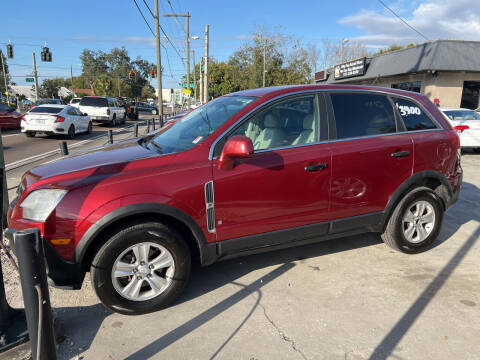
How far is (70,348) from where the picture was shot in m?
2.54

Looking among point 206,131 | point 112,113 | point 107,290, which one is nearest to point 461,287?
point 206,131

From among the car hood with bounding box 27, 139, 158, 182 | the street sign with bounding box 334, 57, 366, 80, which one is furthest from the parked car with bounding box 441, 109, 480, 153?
the street sign with bounding box 334, 57, 366, 80

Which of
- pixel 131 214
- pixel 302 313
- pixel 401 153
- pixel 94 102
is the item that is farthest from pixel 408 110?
pixel 94 102

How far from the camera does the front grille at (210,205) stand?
2.95 metres

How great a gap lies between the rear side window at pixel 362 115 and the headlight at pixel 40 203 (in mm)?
2542

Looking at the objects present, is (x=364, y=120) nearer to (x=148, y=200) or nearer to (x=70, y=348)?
(x=148, y=200)

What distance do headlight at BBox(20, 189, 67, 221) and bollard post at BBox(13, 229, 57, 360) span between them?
2.39ft

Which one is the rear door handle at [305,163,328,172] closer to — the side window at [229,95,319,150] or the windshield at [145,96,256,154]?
the side window at [229,95,319,150]

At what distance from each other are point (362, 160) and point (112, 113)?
21659 mm

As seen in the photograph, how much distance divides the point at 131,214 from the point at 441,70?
21.6 meters

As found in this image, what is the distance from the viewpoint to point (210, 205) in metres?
2.97

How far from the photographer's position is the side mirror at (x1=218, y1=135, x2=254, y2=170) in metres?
2.79

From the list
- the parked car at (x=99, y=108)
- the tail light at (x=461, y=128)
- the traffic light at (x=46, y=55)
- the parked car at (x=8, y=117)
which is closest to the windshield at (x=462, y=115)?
the tail light at (x=461, y=128)

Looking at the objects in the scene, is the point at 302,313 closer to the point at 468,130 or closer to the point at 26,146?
the point at 468,130
